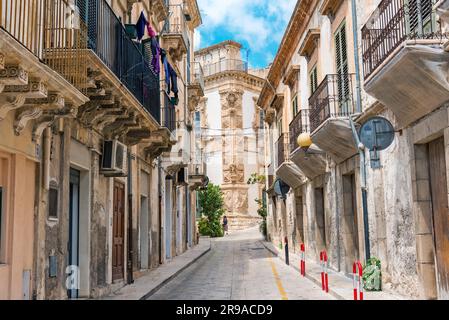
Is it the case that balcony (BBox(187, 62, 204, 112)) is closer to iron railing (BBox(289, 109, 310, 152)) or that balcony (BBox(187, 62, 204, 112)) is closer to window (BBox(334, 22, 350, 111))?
iron railing (BBox(289, 109, 310, 152))

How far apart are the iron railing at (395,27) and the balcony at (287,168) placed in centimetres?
1094

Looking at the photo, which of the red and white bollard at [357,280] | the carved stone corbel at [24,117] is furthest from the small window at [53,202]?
the red and white bollard at [357,280]

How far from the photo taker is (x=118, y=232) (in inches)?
546

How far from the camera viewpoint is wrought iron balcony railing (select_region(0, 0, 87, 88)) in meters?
7.68

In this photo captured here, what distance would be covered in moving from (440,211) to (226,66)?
143ft

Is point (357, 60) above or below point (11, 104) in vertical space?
above

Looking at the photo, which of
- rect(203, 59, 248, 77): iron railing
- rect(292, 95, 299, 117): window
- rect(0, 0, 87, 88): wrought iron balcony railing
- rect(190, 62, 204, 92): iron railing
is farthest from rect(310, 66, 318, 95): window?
rect(203, 59, 248, 77): iron railing

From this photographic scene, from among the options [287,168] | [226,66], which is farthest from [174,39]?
[226,66]

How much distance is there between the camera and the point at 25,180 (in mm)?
8406

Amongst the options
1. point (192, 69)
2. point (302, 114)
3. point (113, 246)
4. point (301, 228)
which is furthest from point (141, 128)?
point (192, 69)

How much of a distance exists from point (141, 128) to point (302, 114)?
302 inches

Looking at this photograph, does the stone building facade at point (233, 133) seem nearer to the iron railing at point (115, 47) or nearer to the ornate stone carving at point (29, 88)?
the iron railing at point (115, 47)

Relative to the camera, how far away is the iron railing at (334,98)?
1369 centimetres

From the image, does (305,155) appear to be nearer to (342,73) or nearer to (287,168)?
(342,73)
